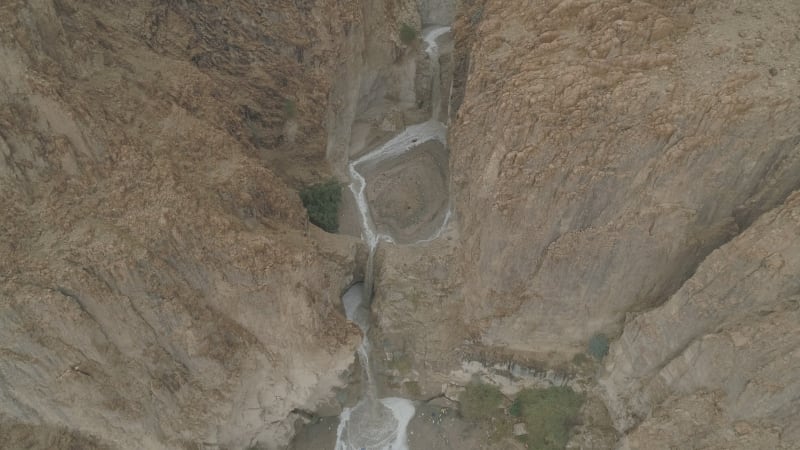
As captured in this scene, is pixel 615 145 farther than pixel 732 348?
Yes

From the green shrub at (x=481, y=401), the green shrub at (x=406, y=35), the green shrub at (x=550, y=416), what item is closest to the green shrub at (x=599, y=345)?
the green shrub at (x=550, y=416)

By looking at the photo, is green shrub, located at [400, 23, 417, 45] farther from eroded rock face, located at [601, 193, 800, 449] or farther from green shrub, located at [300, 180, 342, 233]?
eroded rock face, located at [601, 193, 800, 449]

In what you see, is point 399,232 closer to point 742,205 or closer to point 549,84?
point 549,84

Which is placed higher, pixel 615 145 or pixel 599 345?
pixel 615 145

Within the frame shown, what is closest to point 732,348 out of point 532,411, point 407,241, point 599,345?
point 599,345

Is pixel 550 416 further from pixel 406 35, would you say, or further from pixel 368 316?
pixel 406 35

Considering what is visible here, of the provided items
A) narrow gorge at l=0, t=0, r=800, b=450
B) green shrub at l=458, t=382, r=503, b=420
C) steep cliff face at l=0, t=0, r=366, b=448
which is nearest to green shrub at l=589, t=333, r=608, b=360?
narrow gorge at l=0, t=0, r=800, b=450

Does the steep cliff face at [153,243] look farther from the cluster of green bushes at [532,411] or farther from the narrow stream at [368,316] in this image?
the cluster of green bushes at [532,411]
